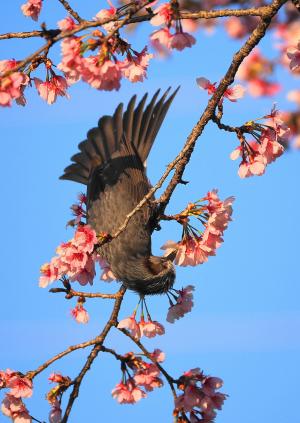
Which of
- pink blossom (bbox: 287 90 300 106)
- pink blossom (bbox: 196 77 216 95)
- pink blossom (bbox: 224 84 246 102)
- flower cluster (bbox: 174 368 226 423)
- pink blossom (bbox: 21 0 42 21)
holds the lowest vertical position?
flower cluster (bbox: 174 368 226 423)

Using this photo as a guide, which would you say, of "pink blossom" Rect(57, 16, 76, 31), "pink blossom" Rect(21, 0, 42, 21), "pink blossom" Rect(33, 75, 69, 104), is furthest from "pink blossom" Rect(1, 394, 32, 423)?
"pink blossom" Rect(21, 0, 42, 21)

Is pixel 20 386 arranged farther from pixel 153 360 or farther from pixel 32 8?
pixel 32 8

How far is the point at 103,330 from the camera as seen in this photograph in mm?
4445

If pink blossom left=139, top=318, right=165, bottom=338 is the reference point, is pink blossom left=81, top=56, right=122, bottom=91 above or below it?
above

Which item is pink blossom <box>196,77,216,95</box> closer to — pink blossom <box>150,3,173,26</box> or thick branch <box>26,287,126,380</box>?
pink blossom <box>150,3,173,26</box>

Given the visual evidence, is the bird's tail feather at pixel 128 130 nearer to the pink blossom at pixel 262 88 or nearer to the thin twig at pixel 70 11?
the thin twig at pixel 70 11

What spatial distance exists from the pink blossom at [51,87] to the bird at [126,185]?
1.08 metres

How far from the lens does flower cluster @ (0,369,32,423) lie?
13.8 feet

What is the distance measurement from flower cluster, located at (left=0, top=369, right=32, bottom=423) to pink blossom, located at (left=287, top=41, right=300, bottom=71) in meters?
2.71

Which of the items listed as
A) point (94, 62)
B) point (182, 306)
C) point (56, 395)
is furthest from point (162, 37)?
point (56, 395)

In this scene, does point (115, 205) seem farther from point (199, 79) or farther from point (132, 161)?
point (199, 79)

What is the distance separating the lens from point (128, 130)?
6.16m

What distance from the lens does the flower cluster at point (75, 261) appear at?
406 centimetres

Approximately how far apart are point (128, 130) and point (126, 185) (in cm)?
67
